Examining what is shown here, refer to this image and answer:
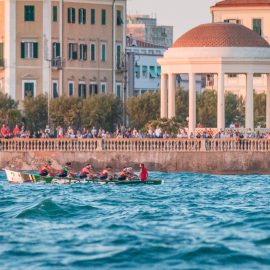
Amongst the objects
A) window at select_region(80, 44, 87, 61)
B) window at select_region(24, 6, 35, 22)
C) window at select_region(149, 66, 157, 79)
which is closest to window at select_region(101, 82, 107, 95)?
window at select_region(80, 44, 87, 61)

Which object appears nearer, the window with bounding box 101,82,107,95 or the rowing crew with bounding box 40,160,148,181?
the rowing crew with bounding box 40,160,148,181

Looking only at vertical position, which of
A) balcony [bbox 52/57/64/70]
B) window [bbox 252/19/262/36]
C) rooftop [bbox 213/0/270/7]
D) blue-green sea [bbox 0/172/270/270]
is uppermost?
rooftop [bbox 213/0/270/7]

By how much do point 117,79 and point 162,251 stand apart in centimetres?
8510

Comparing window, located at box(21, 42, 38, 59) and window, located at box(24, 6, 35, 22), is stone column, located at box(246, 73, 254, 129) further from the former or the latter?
window, located at box(24, 6, 35, 22)

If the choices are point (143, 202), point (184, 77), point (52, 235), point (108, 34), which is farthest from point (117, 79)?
point (52, 235)

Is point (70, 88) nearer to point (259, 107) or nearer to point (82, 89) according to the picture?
point (82, 89)

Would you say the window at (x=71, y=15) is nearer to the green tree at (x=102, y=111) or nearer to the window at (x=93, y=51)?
the window at (x=93, y=51)

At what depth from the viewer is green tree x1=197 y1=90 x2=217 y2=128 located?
13812 cm

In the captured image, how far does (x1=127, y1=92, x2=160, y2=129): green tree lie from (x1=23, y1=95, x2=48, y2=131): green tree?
21.3 ft

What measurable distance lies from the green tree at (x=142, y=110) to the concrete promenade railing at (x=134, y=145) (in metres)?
19.7

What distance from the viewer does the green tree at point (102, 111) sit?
5153 inches

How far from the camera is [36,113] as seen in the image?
131 m

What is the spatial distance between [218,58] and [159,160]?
1066 centimetres

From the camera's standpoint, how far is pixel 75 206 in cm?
7719
